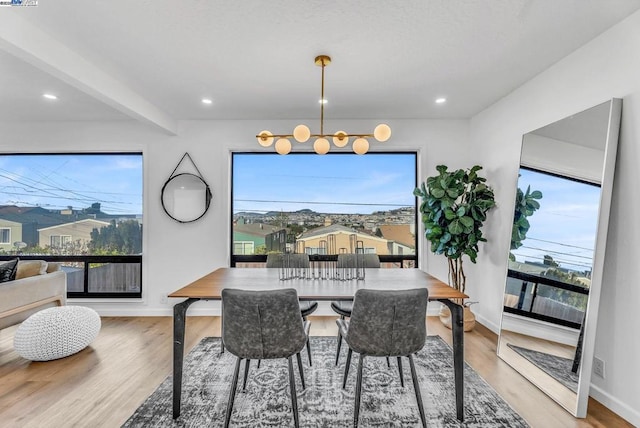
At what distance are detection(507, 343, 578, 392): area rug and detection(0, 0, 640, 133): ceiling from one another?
2354 millimetres

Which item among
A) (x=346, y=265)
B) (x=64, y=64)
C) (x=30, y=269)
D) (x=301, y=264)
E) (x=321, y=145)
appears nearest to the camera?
(x=64, y=64)

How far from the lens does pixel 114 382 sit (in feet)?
8.07

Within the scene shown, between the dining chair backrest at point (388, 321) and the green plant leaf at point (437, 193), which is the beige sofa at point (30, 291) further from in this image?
the green plant leaf at point (437, 193)

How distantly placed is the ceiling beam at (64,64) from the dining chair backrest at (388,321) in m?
2.67

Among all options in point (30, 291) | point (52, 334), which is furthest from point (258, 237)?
point (30, 291)

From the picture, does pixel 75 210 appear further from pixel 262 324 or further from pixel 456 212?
pixel 456 212

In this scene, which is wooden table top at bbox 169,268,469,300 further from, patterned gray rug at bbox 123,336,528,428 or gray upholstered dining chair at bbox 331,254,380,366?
patterned gray rug at bbox 123,336,528,428

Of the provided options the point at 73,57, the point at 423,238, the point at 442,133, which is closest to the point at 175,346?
the point at 73,57

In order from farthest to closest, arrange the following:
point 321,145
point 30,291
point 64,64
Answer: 1. point 30,291
2. point 321,145
3. point 64,64

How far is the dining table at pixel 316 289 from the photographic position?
1973 mm

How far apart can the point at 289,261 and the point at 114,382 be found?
1.64m

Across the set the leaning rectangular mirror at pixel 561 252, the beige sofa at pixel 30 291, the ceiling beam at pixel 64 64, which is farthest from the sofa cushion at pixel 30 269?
the leaning rectangular mirror at pixel 561 252

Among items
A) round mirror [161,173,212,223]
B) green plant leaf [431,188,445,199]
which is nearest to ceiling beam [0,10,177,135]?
round mirror [161,173,212,223]

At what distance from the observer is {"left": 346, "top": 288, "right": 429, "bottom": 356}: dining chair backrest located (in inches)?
70.8
